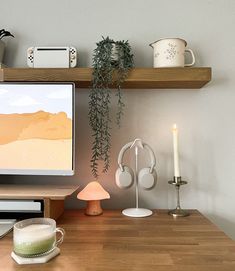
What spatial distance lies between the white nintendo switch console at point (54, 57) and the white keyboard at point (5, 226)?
0.65 meters

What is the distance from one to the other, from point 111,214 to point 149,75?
606mm

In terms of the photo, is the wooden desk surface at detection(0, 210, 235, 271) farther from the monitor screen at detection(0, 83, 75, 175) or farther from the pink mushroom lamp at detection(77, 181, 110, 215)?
the monitor screen at detection(0, 83, 75, 175)

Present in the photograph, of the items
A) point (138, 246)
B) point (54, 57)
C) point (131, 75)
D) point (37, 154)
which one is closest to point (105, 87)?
point (131, 75)

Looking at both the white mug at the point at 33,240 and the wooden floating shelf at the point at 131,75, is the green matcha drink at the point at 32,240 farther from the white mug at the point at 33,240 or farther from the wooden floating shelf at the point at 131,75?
the wooden floating shelf at the point at 131,75

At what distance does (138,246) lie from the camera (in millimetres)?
771

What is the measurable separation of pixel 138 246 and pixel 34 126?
2.07 feet

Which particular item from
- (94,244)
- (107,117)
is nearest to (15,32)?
(107,117)

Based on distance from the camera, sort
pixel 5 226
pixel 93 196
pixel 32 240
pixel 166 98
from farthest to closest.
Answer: pixel 166 98 < pixel 93 196 < pixel 5 226 < pixel 32 240

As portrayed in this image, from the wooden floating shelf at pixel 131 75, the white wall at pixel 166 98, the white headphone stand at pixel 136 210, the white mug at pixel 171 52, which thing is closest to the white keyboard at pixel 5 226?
the white wall at pixel 166 98

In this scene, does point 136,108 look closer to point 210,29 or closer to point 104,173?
point 104,173

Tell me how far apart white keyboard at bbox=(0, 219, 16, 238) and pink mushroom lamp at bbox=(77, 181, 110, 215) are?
0.89 ft

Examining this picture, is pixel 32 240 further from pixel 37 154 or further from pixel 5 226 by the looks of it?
pixel 37 154

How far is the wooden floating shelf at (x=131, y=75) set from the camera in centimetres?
108

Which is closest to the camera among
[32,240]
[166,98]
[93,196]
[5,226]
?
[32,240]
